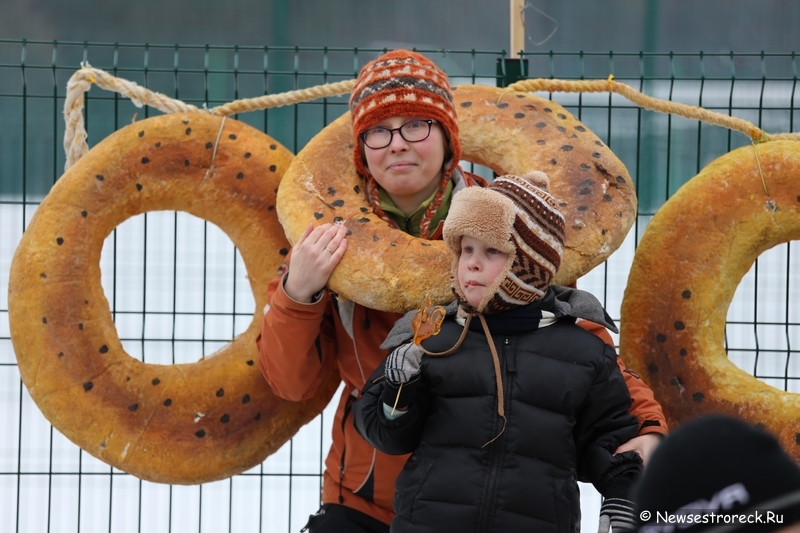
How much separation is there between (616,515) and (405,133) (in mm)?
1123

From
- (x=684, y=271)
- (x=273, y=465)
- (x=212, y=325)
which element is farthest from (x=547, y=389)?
(x=212, y=325)

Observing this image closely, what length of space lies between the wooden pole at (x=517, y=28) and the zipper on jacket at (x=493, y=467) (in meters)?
1.52

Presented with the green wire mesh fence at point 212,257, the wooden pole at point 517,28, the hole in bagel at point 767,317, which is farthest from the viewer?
the hole in bagel at point 767,317

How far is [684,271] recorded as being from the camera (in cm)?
297

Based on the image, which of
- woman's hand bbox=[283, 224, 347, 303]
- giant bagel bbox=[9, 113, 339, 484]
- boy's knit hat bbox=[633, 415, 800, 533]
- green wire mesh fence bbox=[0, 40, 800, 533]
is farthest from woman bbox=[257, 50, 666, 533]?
green wire mesh fence bbox=[0, 40, 800, 533]

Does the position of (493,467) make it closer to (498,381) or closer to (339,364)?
(498,381)

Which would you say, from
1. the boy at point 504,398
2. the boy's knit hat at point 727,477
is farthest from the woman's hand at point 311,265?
the boy's knit hat at point 727,477

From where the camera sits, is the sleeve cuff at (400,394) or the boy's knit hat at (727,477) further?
the sleeve cuff at (400,394)

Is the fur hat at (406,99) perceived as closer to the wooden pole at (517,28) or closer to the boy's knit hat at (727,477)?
the wooden pole at (517,28)

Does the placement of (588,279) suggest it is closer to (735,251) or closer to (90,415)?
(735,251)

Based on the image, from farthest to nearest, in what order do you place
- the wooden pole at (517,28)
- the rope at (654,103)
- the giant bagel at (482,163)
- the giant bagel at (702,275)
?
the wooden pole at (517,28), the rope at (654,103), the giant bagel at (702,275), the giant bagel at (482,163)

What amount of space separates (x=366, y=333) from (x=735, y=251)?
3.79 ft

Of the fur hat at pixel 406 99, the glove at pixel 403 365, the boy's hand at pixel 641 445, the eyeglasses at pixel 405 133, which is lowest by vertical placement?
the boy's hand at pixel 641 445

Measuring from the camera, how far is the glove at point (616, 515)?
2.21 metres
